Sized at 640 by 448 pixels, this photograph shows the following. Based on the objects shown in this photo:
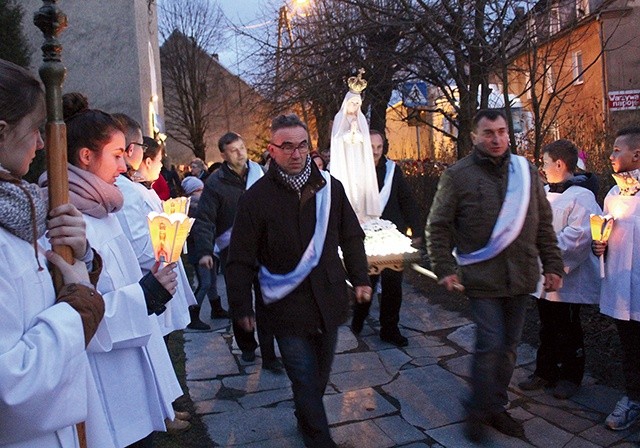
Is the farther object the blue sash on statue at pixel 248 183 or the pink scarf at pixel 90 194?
the blue sash on statue at pixel 248 183

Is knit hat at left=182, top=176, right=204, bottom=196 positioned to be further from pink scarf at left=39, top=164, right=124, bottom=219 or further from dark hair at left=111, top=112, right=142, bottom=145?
pink scarf at left=39, top=164, right=124, bottom=219

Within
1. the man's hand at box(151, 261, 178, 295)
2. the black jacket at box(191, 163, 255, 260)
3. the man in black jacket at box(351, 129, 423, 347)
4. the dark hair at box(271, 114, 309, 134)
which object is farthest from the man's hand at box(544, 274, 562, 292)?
the black jacket at box(191, 163, 255, 260)

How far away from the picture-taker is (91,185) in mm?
2674

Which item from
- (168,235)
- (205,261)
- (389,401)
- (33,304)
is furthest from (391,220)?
Result: (33,304)

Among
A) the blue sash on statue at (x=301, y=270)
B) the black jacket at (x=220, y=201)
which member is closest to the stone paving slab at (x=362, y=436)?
the blue sash on statue at (x=301, y=270)

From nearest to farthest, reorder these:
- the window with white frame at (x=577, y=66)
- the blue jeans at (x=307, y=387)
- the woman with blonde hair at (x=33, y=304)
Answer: the woman with blonde hair at (x=33, y=304) < the blue jeans at (x=307, y=387) < the window with white frame at (x=577, y=66)

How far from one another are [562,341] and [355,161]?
337 centimetres

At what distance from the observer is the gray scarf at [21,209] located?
→ 5.69ft

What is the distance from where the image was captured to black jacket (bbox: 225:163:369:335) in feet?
13.1

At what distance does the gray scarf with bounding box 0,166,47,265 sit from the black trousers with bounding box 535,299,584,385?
404cm

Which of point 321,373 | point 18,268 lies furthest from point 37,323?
point 321,373

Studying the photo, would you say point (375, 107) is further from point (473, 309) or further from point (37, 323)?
point (37, 323)

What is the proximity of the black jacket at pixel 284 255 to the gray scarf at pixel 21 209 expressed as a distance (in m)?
2.19

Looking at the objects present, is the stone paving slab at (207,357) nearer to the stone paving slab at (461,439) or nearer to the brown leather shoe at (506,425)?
the stone paving slab at (461,439)
